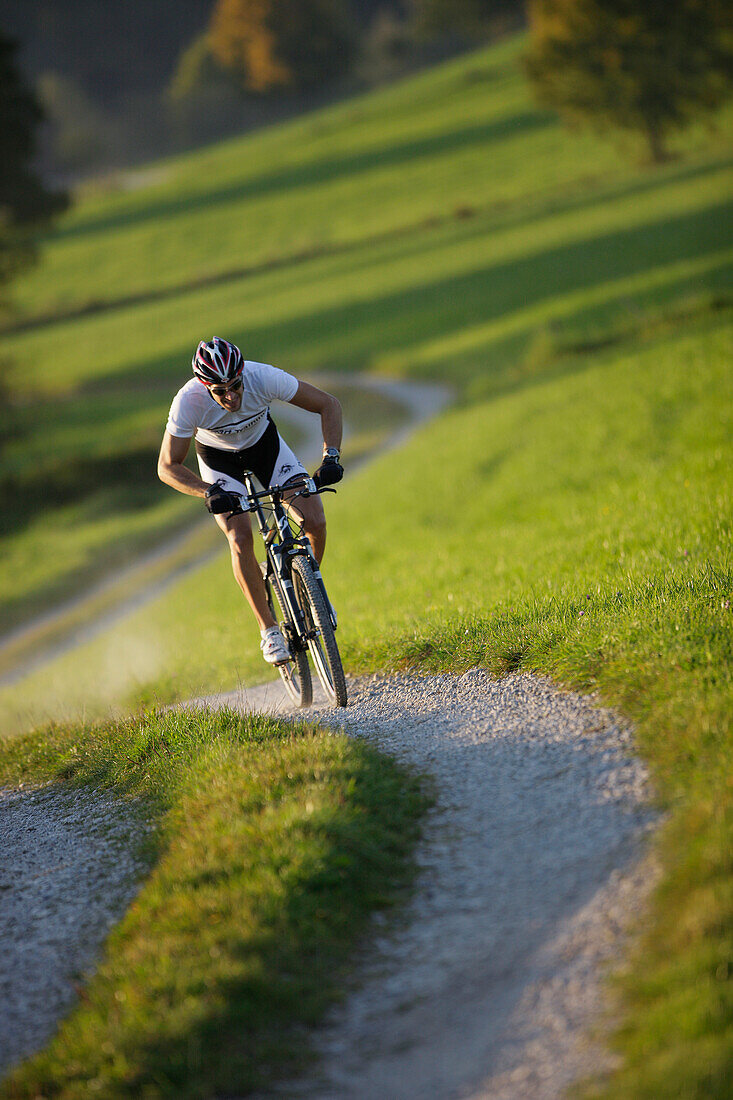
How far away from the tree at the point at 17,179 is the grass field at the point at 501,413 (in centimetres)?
570

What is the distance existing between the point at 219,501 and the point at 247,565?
904 millimetres

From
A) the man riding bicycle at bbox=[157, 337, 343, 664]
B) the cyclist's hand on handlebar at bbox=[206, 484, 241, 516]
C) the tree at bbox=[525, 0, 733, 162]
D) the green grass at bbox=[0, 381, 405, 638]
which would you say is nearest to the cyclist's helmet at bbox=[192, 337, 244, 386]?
the man riding bicycle at bbox=[157, 337, 343, 664]

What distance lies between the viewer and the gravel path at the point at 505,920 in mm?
3416

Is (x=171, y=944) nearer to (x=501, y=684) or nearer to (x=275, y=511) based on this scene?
(x=501, y=684)

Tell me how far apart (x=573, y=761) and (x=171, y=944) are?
225 cm

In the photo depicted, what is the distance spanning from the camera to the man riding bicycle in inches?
264

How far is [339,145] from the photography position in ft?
279

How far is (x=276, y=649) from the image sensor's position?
7.10 m

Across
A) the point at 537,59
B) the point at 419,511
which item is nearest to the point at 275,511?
the point at 419,511

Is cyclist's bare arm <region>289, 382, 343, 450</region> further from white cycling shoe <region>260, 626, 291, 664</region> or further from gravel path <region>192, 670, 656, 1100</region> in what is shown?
gravel path <region>192, 670, 656, 1100</region>

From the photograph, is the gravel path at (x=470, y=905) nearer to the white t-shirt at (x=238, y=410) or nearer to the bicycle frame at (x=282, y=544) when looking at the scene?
the bicycle frame at (x=282, y=544)

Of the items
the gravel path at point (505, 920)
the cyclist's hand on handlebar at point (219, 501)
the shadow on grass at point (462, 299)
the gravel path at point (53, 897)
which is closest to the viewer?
the gravel path at point (505, 920)

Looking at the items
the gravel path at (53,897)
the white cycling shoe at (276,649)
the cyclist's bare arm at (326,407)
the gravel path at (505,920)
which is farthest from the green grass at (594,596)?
the gravel path at (53,897)

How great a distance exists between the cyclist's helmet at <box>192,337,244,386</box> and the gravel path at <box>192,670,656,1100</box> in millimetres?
2719
